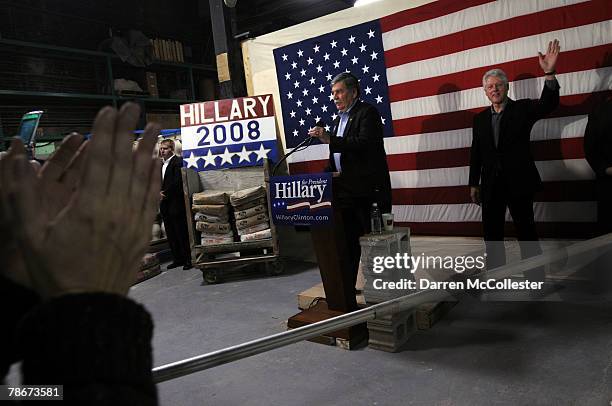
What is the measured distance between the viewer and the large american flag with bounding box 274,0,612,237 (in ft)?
9.56

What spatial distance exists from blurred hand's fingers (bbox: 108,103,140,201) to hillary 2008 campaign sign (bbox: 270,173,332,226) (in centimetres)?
183

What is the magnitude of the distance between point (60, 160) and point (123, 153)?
0.21 m

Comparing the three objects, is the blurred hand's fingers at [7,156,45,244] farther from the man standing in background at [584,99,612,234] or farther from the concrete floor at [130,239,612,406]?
the man standing in background at [584,99,612,234]

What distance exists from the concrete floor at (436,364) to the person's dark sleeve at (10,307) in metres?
1.59

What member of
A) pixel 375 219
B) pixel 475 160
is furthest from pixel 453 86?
pixel 375 219

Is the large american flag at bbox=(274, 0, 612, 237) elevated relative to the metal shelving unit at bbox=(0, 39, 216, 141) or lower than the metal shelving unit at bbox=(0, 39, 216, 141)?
lower

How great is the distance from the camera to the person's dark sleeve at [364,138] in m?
2.61

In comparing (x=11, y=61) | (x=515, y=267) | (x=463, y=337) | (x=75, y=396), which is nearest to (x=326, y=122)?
(x=463, y=337)

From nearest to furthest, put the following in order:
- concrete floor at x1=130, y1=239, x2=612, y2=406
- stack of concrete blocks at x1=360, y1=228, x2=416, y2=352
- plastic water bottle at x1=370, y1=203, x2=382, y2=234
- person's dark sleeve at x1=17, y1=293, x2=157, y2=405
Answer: person's dark sleeve at x1=17, y1=293, x2=157, y2=405
concrete floor at x1=130, y1=239, x2=612, y2=406
stack of concrete blocks at x1=360, y1=228, x2=416, y2=352
plastic water bottle at x1=370, y1=203, x2=382, y2=234

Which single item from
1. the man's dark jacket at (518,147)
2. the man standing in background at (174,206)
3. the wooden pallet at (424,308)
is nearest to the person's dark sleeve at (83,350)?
the wooden pallet at (424,308)

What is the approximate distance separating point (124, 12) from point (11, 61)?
2.27 m

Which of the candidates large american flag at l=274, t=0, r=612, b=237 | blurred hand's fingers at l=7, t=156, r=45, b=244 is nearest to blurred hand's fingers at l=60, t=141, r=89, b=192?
blurred hand's fingers at l=7, t=156, r=45, b=244

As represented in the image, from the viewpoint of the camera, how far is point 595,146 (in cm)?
272

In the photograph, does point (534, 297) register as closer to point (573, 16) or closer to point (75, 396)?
point (573, 16)
